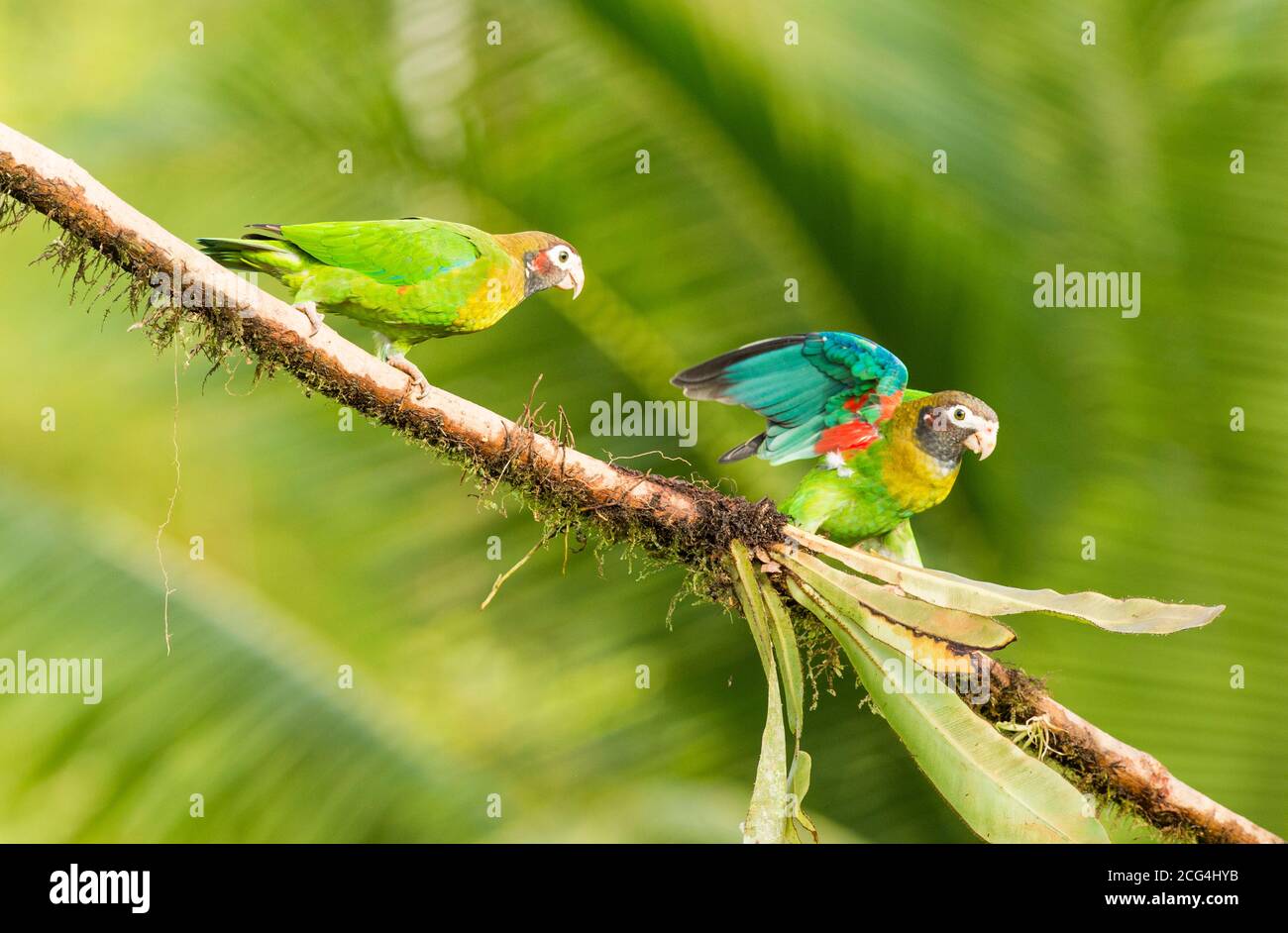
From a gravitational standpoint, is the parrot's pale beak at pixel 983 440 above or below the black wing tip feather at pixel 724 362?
below

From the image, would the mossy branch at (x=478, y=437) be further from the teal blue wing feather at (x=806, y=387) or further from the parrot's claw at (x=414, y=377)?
the teal blue wing feather at (x=806, y=387)

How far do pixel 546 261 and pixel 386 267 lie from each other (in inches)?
21.5

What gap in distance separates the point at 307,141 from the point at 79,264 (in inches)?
75.6

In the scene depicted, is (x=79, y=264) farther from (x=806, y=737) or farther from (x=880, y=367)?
(x=806, y=737)

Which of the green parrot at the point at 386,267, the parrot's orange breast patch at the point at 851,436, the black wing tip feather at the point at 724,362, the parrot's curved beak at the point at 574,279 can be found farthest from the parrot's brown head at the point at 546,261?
the parrot's orange breast patch at the point at 851,436

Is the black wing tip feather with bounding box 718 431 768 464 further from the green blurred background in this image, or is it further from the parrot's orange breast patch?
the parrot's orange breast patch

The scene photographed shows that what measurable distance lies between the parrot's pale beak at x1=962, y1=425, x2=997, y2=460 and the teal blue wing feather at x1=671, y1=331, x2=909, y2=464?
306 mm

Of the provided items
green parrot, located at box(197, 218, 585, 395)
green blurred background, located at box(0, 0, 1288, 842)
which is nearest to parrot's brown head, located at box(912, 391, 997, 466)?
green blurred background, located at box(0, 0, 1288, 842)

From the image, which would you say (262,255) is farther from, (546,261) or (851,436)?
(851,436)

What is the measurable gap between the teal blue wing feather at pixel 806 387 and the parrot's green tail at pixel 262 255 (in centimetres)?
129

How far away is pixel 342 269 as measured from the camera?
10.8 ft

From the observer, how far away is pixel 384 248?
332 centimetres

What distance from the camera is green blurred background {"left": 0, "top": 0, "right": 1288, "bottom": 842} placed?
13.9ft

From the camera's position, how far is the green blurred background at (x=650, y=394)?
423 cm
